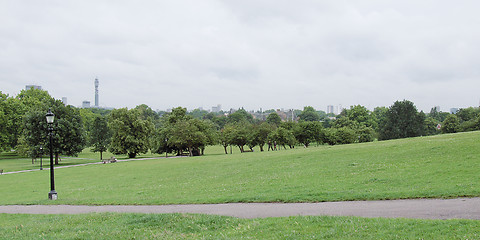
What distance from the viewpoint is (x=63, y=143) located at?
5450 centimetres

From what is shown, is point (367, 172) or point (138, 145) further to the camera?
point (138, 145)

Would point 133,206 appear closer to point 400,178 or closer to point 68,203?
point 68,203

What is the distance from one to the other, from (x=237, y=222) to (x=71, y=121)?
5811 cm

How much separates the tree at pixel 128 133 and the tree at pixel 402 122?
62237 millimetres

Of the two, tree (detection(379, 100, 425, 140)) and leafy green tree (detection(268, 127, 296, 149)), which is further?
tree (detection(379, 100, 425, 140))

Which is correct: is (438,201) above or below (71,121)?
below

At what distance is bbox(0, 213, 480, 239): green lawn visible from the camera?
720cm

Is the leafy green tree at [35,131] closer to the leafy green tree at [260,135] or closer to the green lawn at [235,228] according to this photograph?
the leafy green tree at [260,135]

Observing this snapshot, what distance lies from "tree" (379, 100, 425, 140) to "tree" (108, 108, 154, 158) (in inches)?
2450

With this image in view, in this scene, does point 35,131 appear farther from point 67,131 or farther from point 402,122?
point 402,122

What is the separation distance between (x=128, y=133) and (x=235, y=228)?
6425 cm

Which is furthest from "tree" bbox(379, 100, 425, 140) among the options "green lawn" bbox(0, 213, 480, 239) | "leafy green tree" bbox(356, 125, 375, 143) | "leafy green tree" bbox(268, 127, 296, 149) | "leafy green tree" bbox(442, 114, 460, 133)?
"green lawn" bbox(0, 213, 480, 239)

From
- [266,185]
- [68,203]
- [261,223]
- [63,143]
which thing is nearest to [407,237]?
[261,223]

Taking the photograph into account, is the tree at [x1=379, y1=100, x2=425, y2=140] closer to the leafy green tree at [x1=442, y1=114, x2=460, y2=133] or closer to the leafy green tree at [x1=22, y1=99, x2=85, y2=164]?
the leafy green tree at [x1=442, y1=114, x2=460, y2=133]
